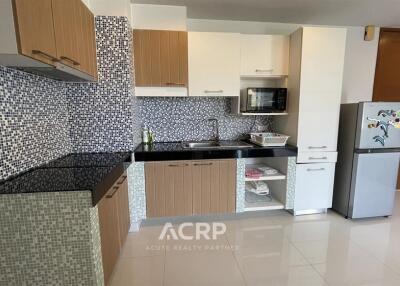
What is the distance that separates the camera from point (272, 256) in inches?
79.5

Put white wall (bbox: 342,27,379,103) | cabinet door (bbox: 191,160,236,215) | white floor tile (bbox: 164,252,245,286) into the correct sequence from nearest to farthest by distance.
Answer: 1. white floor tile (bbox: 164,252,245,286)
2. cabinet door (bbox: 191,160,236,215)
3. white wall (bbox: 342,27,379,103)

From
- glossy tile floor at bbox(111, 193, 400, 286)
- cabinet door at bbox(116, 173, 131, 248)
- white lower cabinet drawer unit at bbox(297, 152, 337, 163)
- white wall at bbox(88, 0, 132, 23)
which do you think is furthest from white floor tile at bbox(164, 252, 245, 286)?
white wall at bbox(88, 0, 132, 23)

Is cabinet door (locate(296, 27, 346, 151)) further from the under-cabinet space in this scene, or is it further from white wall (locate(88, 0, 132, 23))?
white wall (locate(88, 0, 132, 23))

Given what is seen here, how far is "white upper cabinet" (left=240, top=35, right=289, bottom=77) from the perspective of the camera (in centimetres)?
264

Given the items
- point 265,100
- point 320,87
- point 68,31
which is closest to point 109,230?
point 68,31

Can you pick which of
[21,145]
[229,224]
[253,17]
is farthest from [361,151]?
[21,145]

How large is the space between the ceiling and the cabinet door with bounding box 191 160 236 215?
167cm

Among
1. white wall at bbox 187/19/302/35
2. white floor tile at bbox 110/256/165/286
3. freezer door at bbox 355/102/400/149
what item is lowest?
white floor tile at bbox 110/256/165/286

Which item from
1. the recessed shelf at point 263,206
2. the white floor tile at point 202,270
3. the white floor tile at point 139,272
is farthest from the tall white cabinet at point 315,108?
the white floor tile at point 139,272

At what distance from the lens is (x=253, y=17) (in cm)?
275

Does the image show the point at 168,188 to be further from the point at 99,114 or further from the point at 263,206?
the point at 263,206

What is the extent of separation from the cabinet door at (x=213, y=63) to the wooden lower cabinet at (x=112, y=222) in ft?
4.30

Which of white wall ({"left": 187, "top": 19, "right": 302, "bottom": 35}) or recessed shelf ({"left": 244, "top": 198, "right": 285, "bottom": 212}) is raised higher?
white wall ({"left": 187, "top": 19, "right": 302, "bottom": 35})

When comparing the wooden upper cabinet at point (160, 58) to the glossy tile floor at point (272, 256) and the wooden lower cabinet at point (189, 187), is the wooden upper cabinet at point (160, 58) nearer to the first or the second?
the wooden lower cabinet at point (189, 187)
